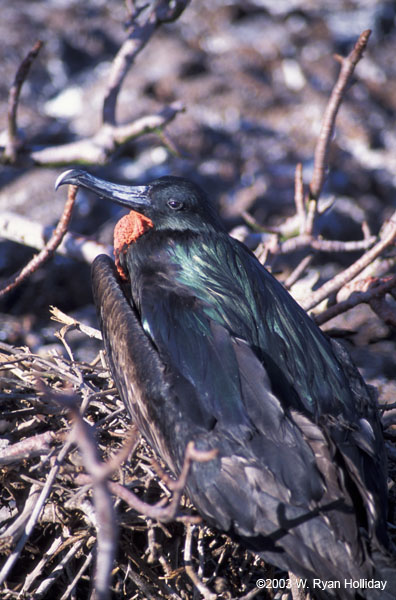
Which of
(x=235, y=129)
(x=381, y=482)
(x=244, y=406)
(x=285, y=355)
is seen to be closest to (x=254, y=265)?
(x=285, y=355)

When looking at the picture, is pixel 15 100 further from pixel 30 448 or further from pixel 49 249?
pixel 30 448

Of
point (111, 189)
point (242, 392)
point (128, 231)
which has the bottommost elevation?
point (242, 392)

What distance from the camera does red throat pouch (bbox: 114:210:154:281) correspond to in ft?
7.77

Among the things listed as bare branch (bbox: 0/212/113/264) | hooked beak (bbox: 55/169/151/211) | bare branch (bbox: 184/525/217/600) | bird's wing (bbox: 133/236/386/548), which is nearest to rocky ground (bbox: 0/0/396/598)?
bare branch (bbox: 0/212/113/264)

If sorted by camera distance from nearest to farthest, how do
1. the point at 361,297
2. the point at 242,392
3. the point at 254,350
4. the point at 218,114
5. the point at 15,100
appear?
the point at 242,392
the point at 254,350
the point at 361,297
the point at 15,100
the point at 218,114

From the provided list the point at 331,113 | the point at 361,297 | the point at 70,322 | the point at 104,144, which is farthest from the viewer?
the point at 104,144

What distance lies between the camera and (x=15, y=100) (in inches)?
118

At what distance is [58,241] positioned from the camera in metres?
2.54

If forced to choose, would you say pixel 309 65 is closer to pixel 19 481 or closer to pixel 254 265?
pixel 254 265

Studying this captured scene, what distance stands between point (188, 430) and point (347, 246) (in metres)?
1.35

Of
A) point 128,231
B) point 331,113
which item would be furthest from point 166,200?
point 331,113

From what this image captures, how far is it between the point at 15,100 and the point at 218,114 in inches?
145

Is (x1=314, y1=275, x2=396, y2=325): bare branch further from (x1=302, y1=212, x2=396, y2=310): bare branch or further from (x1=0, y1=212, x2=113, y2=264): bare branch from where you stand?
(x1=0, y1=212, x2=113, y2=264): bare branch

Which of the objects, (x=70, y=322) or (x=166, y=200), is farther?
(x=70, y=322)
